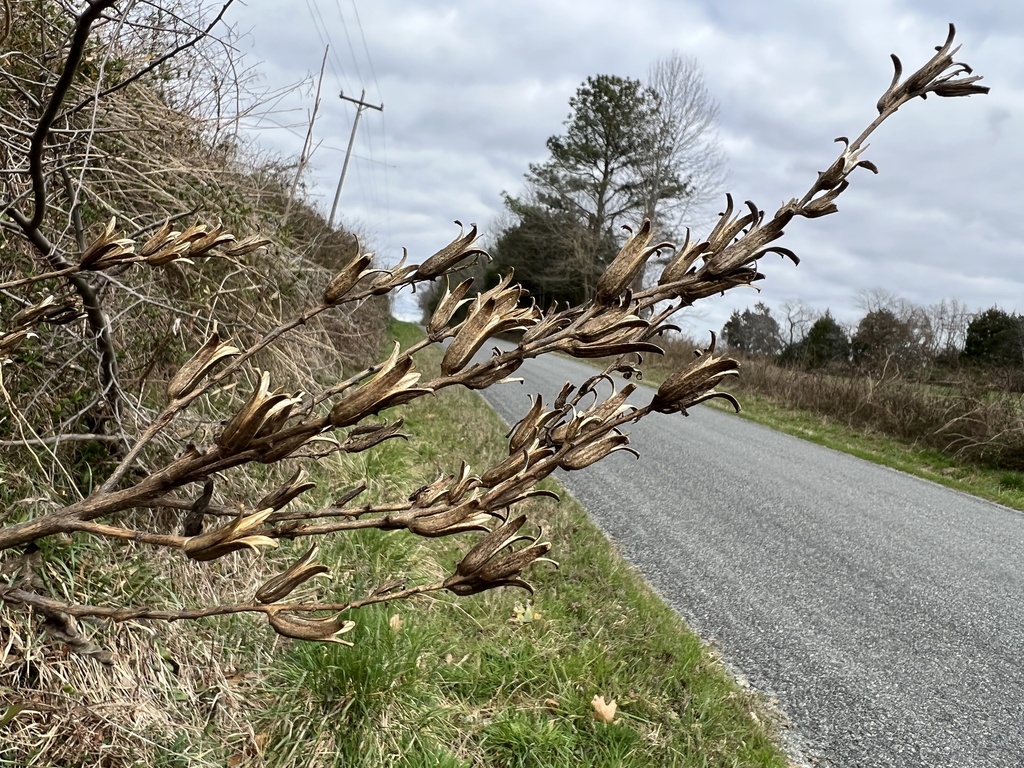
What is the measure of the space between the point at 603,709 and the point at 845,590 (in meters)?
2.68

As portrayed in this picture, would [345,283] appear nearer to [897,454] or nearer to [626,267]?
[626,267]

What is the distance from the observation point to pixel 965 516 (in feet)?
22.8

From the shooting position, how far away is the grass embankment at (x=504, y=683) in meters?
2.06

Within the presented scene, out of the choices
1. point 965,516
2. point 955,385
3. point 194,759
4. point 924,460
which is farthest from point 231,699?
point 955,385

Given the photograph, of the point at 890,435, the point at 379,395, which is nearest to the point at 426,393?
the point at 379,395

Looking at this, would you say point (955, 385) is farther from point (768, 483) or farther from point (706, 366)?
point (706, 366)

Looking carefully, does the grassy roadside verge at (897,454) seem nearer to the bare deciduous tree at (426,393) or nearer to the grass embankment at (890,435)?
the grass embankment at (890,435)

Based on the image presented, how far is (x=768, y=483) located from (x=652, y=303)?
23.1 feet

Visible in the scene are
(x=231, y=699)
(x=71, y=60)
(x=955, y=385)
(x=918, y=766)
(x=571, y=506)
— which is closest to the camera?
(x=71, y=60)

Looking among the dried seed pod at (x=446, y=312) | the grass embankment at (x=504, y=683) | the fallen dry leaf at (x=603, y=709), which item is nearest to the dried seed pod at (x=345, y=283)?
the dried seed pod at (x=446, y=312)

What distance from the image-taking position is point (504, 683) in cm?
255

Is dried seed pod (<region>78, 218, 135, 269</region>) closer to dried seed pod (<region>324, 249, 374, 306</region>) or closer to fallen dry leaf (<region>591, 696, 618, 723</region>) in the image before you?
dried seed pod (<region>324, 249, 374, 306</region>)

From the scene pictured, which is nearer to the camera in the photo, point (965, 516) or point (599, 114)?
point (965, 516)

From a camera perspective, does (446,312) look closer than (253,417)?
No
